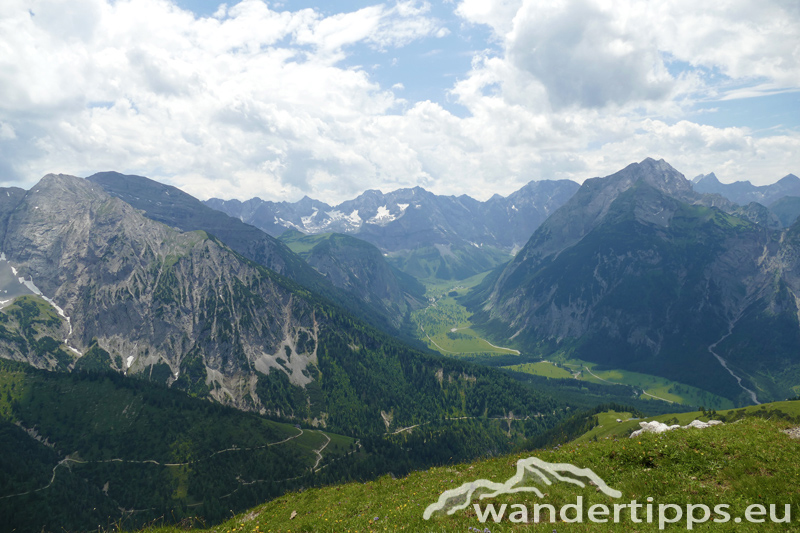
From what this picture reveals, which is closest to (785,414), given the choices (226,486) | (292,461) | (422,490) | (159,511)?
(422,490)

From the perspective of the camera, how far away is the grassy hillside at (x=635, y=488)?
854 inches

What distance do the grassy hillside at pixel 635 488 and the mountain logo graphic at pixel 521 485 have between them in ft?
1.74

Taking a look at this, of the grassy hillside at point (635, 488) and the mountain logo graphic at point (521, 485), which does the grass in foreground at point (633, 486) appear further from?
the mountain logo graphic at point (521, 485)

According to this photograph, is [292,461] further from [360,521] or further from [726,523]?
[726,523]

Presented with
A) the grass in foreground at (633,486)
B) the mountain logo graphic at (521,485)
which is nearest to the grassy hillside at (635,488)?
the grass in foreground at (633,486)

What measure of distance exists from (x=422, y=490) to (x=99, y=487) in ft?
734

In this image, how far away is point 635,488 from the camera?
80.4 feet

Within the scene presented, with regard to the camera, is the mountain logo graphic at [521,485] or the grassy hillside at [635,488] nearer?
the grassy hillside at [635,488]

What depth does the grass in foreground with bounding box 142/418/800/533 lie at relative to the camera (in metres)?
21.8

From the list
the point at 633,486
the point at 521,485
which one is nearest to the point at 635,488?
the point at 633,486

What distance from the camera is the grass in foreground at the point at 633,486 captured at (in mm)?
21781

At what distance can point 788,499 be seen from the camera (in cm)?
2078

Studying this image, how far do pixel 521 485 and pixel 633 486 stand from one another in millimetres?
6997

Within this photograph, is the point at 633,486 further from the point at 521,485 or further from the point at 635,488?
the point at 521,485
